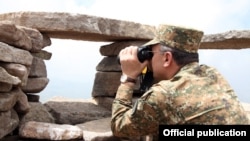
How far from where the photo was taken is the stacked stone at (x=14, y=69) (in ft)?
12.8

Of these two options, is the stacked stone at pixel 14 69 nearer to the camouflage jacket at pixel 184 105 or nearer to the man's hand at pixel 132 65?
the man's hand at pixel 132 65

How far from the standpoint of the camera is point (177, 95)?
1980 mm

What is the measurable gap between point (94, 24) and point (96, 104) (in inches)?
60.8

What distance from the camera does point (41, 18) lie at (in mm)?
4992

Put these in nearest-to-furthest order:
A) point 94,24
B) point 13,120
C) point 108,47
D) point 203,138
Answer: point 203,138, point 13,120, point 94,24, point 108,47

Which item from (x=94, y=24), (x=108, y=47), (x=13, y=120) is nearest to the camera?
(x=13, y=120)

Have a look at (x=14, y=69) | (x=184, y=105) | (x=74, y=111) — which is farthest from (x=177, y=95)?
(x=74, y=111)

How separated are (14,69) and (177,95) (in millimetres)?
2414

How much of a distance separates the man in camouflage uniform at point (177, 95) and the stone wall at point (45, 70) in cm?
192

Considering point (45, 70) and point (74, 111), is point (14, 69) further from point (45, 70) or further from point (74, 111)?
point (74, 111)

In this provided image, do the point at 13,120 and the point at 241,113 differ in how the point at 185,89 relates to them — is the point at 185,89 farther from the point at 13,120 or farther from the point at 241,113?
the point at 13,120

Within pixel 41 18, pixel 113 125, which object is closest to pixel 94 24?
pixel 41 18

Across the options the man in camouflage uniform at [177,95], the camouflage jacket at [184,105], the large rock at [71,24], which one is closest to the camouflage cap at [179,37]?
the man in camouflage uniform at [177,95]

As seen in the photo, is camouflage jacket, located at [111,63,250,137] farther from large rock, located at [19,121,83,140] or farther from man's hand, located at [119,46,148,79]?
large rock, located at [19,121,83,140]
